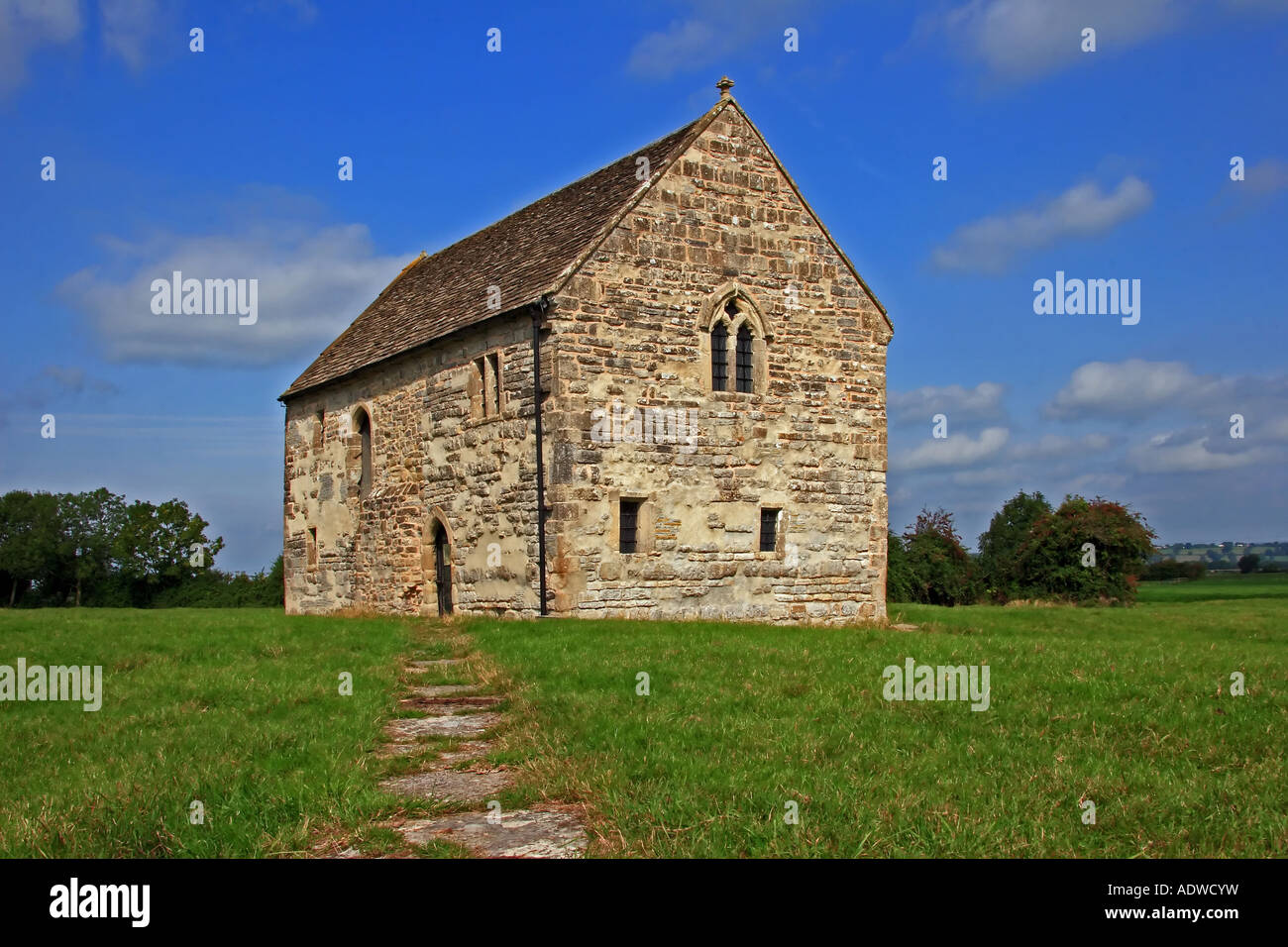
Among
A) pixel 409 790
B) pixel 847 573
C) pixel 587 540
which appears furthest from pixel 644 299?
pixel 409 790

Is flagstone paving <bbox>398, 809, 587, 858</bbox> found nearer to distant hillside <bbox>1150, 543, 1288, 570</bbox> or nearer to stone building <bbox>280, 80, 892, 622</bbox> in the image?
stone building <bbox>280, 80, 892, 622</bbox>

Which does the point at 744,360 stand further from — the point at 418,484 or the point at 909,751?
the point at 909,751

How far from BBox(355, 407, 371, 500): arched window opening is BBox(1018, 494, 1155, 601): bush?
23.6 m

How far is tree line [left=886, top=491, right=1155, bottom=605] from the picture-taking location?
36906mm

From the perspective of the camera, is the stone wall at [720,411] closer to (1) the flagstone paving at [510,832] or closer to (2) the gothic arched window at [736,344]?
(2) the gothic arched window at [736,344]

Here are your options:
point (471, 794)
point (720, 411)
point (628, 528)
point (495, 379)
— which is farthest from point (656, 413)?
point (471, 794)

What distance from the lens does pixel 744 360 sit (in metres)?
21.9

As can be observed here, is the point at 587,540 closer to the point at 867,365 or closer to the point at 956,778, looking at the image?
the point at 867,365

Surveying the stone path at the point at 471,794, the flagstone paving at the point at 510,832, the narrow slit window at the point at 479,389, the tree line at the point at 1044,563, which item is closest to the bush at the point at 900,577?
the tree line at the point at 1044,563

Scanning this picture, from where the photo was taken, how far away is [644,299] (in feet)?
67.5

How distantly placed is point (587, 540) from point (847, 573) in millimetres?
6346

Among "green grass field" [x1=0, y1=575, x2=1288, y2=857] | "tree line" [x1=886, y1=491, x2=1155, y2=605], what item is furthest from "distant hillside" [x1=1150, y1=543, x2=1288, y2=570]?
"green grass field" [x1=0, y1=575, x2=1288, y2=857]

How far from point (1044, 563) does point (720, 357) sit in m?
21.4

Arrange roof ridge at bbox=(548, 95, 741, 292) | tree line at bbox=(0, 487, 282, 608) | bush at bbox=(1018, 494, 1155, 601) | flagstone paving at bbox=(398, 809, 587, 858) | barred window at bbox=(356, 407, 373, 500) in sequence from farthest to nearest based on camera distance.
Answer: tree line at bbox=(0, 487, 282, 608)
bush at bbox=(1018, 494, 1155, 601)
barred window at bbox=(356, 407, 373, 500)
roof ridge at bbox=(548, 95, 741, 292)
flagstone paving at bbox=(398, 809, 587, 858)
